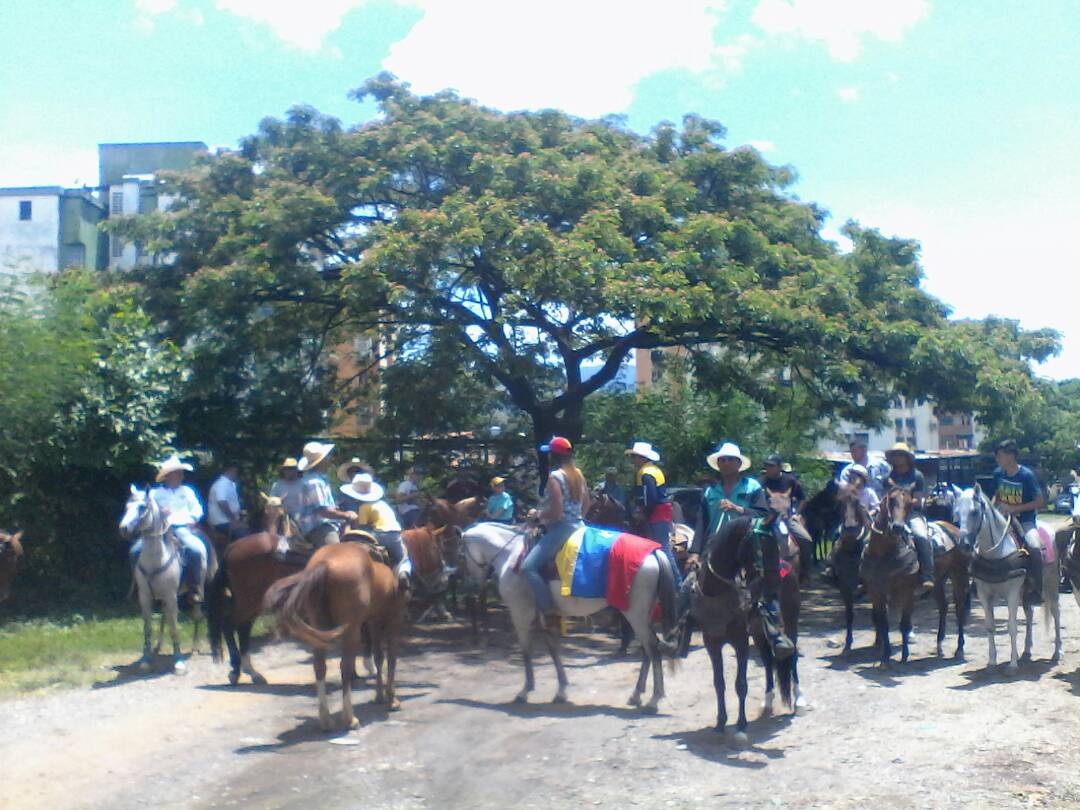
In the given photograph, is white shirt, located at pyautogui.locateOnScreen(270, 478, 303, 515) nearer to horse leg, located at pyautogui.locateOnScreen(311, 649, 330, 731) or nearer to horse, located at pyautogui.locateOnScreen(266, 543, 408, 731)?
horse, located at pyautogui.locateOnScreen(266, 543, 408, 731)

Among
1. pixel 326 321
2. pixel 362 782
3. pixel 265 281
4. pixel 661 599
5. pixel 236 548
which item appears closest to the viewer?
pixel 362 782

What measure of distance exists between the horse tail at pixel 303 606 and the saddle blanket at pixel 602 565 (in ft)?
7.33

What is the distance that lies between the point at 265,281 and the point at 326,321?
2742 mm

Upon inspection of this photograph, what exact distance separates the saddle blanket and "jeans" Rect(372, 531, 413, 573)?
1.58m

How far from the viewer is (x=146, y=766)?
8016 mm

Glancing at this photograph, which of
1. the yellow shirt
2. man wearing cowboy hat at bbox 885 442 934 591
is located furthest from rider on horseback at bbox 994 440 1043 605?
the yellow shirt

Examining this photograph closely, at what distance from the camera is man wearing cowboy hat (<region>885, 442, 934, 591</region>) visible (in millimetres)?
11430

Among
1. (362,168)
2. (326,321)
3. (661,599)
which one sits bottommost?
(661,599)

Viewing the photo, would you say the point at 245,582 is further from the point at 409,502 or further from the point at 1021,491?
the point at 1021,491

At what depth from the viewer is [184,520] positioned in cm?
1227

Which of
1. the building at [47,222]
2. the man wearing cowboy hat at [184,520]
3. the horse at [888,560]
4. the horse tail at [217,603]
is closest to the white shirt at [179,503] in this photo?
the man wearing cowboy hat at [184,520]

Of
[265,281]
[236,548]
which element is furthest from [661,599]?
[265,281]

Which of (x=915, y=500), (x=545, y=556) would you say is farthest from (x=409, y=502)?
(x=915, y=500)

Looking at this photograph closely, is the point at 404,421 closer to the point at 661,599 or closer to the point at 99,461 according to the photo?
A: the point at 99,461
